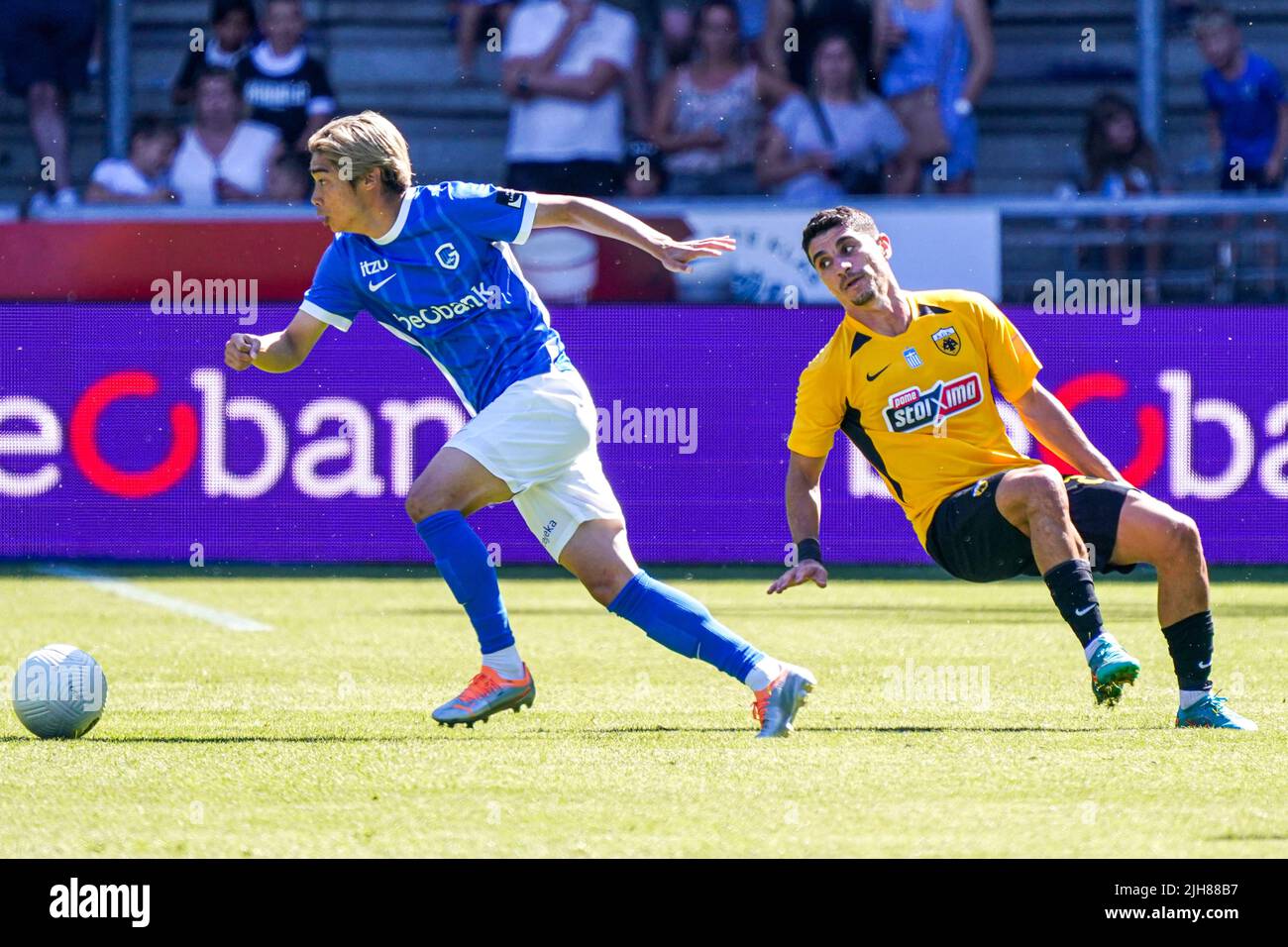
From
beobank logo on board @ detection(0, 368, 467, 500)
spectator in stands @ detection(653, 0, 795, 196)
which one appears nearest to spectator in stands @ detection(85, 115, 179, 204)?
beobank logo on board @ detection(0, 368, 467, 500)

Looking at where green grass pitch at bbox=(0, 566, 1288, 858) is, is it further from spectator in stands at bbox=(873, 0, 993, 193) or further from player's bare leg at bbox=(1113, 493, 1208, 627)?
spectator in stands at bbox=(873, 0, 993, 193)

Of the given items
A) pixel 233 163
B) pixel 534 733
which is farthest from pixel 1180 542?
pixel 233 163

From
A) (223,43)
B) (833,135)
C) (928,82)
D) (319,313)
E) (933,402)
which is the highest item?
(223,43)

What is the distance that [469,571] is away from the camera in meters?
6.48

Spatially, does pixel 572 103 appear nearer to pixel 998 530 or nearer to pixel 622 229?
pixel 622 229

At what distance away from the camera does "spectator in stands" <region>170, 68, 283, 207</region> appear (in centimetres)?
1460

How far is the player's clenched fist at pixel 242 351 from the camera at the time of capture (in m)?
6.53

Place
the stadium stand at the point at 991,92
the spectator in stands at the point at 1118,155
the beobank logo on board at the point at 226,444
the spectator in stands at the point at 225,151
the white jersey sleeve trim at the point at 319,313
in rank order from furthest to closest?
the stadium stand at the point at 991,92 < the spectator in stands at the point at 225,151 < the spectator in stands at the point at 1118,155 < the beobank logo on board at the point at 226,444 < the white jersey sleeve trim at the point at 319,313

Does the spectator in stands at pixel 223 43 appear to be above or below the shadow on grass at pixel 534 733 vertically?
above

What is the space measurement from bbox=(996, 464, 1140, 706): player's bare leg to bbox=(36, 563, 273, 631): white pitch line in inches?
168

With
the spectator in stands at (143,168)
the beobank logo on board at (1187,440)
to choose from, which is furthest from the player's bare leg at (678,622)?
the spectator in stands at (143,168)

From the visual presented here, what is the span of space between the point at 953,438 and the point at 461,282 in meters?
1.59

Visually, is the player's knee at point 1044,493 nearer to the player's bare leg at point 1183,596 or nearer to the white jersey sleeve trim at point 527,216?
the player's bare leg at point 1183,596

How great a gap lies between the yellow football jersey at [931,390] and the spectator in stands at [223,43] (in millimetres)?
9027
